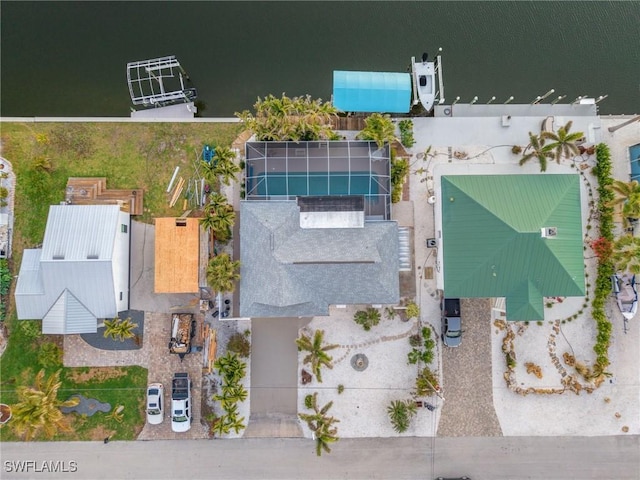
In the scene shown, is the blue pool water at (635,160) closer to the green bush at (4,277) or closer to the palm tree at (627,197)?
the palm tree at (627,197)

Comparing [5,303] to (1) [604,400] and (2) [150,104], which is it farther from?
(1) [604,400]

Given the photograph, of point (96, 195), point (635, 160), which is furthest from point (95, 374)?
point (635, 160)

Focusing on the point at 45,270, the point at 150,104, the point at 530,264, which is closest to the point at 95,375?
the point at 45,270

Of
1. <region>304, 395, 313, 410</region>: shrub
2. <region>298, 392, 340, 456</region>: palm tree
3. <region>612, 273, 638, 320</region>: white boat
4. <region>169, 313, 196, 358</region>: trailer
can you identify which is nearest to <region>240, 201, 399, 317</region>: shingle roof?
<region>169, 313, 196, 358</region>: trailer

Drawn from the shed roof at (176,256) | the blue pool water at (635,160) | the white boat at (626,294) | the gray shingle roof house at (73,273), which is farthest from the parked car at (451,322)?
the gray shingle roof house at (73,273)

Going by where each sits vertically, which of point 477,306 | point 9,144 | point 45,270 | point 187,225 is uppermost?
point 9,144

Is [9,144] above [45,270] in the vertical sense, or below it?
above
